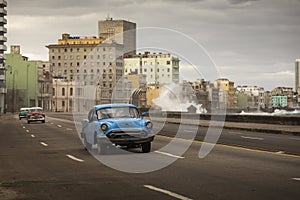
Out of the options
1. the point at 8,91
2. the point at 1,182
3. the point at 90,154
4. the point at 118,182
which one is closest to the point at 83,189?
the point at 118,182

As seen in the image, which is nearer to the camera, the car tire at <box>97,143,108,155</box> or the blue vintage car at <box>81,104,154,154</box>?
the blue vintage car at <box>81,104,154,154</box>

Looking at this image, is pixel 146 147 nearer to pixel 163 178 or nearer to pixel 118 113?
pixel 118 113

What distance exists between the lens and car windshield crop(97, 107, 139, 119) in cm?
2191

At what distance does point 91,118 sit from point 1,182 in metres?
8.89

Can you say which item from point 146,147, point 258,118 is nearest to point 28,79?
point 258,118

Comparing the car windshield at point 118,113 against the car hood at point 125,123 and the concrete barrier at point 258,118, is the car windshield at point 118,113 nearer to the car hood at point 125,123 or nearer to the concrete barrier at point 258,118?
the car hood at point 125,123

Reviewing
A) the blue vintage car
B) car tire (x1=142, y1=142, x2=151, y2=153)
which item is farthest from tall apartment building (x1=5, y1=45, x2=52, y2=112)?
car tire (x1=142, y1=142, x2=151, y2=153)

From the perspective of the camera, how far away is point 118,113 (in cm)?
2206

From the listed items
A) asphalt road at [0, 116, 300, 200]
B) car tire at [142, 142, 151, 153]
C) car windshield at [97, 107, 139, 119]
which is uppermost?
car windshield at [97, 107, 139, 119]

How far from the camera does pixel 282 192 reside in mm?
11312

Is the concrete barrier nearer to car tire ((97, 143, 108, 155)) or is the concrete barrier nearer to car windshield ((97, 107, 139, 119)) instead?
car windshield ((97, 107, 139, 119))

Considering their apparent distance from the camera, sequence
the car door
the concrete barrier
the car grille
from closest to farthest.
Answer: the car grille
the car door
the concrete barrier

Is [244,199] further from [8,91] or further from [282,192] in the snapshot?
[8,91]

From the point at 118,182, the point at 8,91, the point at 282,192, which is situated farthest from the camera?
the point at 8,91
